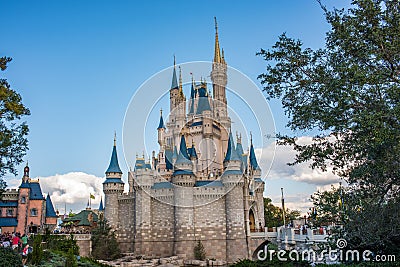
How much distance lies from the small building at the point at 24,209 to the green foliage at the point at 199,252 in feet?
45.2

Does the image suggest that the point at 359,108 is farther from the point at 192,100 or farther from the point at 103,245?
the point at 192,100

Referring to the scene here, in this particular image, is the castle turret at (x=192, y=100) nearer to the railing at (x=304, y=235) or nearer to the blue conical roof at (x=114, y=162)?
the blue conical roof at (x=114, y=162)

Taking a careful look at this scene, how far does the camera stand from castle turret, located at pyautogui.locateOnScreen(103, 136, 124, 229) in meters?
37.7

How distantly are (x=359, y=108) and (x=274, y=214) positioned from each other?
47.5 meters

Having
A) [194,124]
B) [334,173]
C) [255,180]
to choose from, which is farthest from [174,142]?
[334,173]

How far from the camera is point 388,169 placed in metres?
9.35

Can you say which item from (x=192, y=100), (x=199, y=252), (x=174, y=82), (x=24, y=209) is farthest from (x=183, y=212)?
(x=174, y=82)

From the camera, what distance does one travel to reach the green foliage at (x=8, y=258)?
38.3 feet

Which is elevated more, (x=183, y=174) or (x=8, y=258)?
(x=183, y=174)

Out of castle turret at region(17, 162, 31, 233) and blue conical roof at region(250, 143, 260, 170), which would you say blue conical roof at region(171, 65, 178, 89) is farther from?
castle turret at region(17, 162, 31, 233)

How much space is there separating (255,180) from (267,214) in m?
9.59

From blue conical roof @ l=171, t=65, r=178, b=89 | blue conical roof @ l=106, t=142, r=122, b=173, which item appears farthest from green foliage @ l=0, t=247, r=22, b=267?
blue conical roof @ l=171, t=65, r=178, b=89

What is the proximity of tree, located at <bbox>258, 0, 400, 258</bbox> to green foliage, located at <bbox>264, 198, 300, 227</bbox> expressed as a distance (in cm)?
4071

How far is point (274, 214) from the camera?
5531 cm
